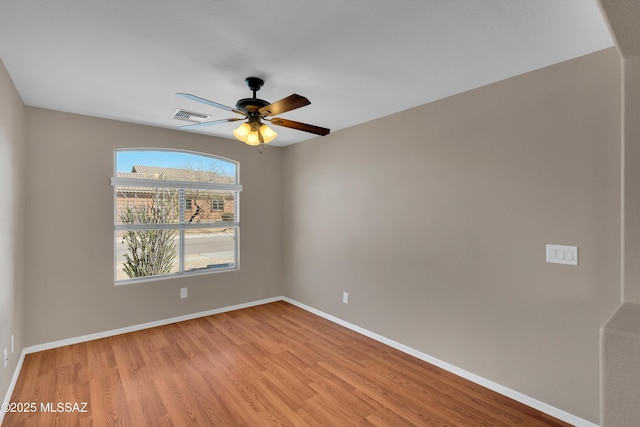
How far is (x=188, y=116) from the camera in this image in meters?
3.31

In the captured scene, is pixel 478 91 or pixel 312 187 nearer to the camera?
pixel 478 91

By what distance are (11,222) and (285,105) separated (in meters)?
2.44

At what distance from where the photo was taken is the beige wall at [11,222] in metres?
2.20

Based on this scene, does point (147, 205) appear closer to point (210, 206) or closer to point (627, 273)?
point (210, 206)

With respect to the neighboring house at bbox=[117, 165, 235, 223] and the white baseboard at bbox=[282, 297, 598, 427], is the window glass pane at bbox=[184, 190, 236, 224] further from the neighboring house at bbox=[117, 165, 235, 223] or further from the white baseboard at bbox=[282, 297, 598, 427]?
the white baseboard at bbox=[282, 297, 598, 427]

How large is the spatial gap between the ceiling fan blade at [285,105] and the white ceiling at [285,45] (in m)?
0.30

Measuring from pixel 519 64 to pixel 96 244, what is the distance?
4.35 m

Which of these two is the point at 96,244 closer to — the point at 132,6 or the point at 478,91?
the point at 132,6

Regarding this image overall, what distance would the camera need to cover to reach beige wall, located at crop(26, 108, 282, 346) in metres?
3.11

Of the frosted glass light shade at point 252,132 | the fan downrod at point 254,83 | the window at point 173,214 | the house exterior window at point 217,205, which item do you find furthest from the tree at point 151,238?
the fan downrod at point 254,83

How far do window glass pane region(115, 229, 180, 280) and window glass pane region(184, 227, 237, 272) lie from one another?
0.54 ft

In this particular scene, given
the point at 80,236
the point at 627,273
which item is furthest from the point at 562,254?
the point at 80,236

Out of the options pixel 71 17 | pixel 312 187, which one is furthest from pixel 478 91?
pixel 71 17

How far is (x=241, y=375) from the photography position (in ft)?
8.80
